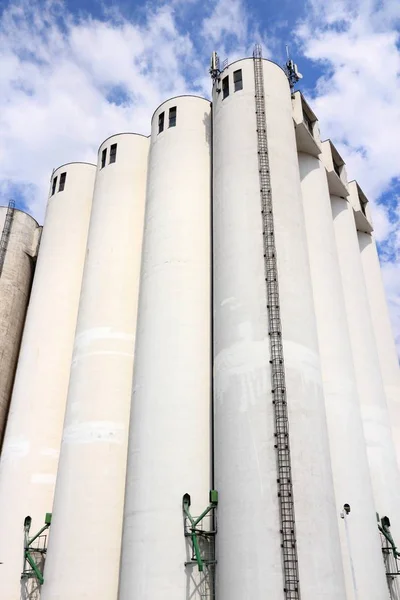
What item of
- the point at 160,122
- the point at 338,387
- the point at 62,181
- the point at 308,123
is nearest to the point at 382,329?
the point at 338,387

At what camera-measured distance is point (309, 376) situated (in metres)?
20.5

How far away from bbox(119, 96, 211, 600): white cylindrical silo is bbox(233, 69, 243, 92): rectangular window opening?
287cm

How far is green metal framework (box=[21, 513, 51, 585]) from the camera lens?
23.0 m

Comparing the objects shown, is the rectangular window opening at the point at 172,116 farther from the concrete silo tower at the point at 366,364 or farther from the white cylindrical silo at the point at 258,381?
the concrete silo tower at the point at 366,364

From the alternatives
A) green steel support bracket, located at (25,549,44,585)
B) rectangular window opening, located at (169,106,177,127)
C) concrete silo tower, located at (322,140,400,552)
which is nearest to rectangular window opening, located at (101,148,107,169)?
rectangular window opening, located at (169,106,177,127)

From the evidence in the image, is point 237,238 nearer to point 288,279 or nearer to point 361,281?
point 288,279

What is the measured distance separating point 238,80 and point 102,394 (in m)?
18.9

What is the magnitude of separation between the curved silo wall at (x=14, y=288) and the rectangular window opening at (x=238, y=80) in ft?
59.8

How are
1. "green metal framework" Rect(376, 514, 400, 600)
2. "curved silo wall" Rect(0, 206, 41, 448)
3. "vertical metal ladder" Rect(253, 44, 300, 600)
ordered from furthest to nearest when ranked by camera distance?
"curved silo wall" Rect(0, 206, 41, 448) → "green metal framework" Rect(376, 514, 400, 600) → "vertical metal ladder" Rect(253, 44, 300, 600)

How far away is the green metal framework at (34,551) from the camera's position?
23016 millimetres

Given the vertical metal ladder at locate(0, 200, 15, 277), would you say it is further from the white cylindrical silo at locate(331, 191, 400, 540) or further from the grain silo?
the white cylindrical silo at locate(331, 191, 400, 540)

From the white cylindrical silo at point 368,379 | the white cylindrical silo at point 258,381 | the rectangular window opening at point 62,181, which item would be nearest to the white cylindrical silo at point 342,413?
the white cylindrical silo at point 368,379

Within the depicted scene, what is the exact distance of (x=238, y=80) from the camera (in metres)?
29.4

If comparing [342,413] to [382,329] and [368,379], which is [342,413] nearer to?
[368,379]
